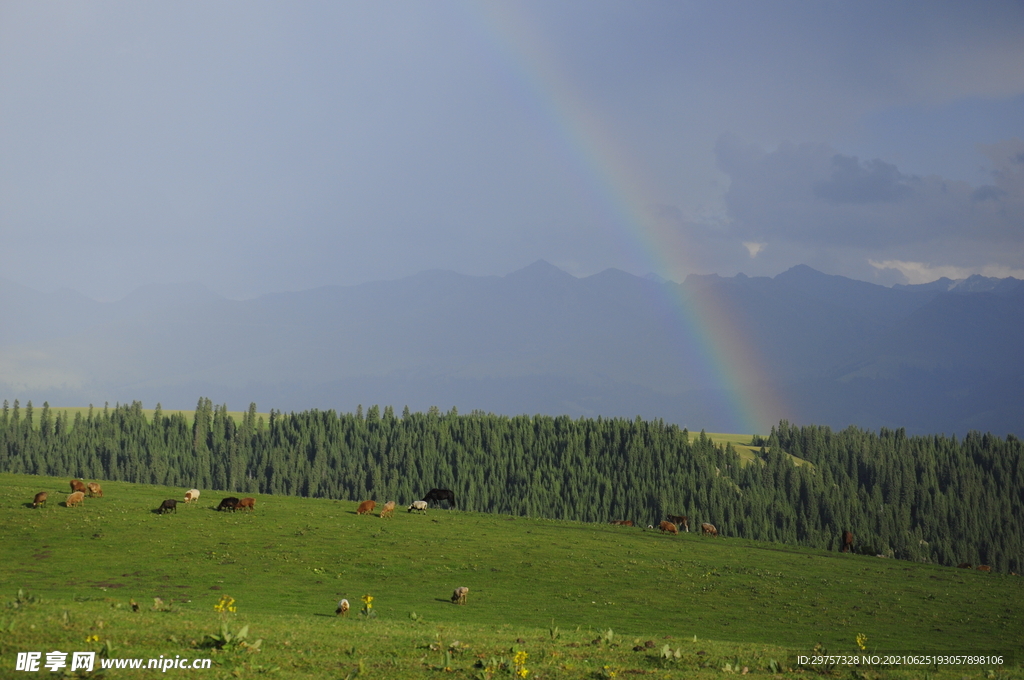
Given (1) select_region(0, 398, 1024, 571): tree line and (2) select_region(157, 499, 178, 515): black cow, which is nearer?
(2) select_region(157, 499, 178, 515): black cow

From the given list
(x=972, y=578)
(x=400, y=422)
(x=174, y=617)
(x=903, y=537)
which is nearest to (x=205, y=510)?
(x=174, y=617)

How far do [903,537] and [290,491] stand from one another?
13093cm

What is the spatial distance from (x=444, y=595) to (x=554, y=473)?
128924 mm

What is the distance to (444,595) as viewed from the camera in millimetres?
43625

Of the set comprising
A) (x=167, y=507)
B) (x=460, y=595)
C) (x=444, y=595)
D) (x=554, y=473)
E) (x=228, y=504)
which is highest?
(x=554, y=473)

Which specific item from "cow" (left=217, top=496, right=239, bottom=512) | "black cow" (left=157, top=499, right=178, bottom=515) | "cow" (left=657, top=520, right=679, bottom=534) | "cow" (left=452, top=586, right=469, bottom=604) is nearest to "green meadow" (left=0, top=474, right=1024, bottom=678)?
"cow" (left=452, top=586, right=469, bottom=604)

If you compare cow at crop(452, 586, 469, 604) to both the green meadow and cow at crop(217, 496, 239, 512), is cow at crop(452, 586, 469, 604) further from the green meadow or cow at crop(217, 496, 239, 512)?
cow at crop(217, 496, 239, 512)

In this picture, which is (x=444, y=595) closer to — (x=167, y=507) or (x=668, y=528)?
(x=167, y=507)

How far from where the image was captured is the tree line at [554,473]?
166m

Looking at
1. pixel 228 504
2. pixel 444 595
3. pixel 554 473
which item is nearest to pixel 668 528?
pixel 444 595

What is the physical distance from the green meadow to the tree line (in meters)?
91.6

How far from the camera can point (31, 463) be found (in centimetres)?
16575

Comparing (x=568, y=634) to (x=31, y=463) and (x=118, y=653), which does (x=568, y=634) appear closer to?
(x=118, y=653)

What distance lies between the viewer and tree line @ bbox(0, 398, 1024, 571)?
166m
